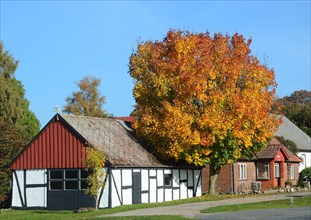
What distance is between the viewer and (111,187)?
1441 inches

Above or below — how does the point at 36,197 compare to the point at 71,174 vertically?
below

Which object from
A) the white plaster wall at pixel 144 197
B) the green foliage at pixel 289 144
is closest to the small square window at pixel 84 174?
the white plaster wall at pixel 144 197

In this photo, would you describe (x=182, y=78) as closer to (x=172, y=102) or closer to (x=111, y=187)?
(x=172, y=102)

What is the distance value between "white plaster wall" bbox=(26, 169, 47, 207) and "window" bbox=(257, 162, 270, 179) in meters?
23.1

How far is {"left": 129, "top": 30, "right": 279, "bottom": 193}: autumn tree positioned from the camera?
40719mm

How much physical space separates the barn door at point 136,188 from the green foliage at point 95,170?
3.79m

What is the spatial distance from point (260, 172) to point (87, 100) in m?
36.6

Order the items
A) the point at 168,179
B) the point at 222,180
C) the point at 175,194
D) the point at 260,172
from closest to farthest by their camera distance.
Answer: the point at 168,179 → the point at 175,194 → the point at 222,180 → the point at 260,172

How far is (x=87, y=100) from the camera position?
8569 cm

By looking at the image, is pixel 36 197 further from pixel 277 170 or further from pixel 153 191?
pixel 277 170

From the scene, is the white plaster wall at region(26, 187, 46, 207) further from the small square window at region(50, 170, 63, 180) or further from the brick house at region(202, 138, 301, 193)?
the brick house at region(202, 138, 301, 193)

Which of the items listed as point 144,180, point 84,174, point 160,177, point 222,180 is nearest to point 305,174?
point 222,180

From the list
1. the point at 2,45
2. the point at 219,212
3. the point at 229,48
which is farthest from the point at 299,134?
the point at 219,212

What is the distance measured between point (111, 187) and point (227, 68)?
1168 cm
